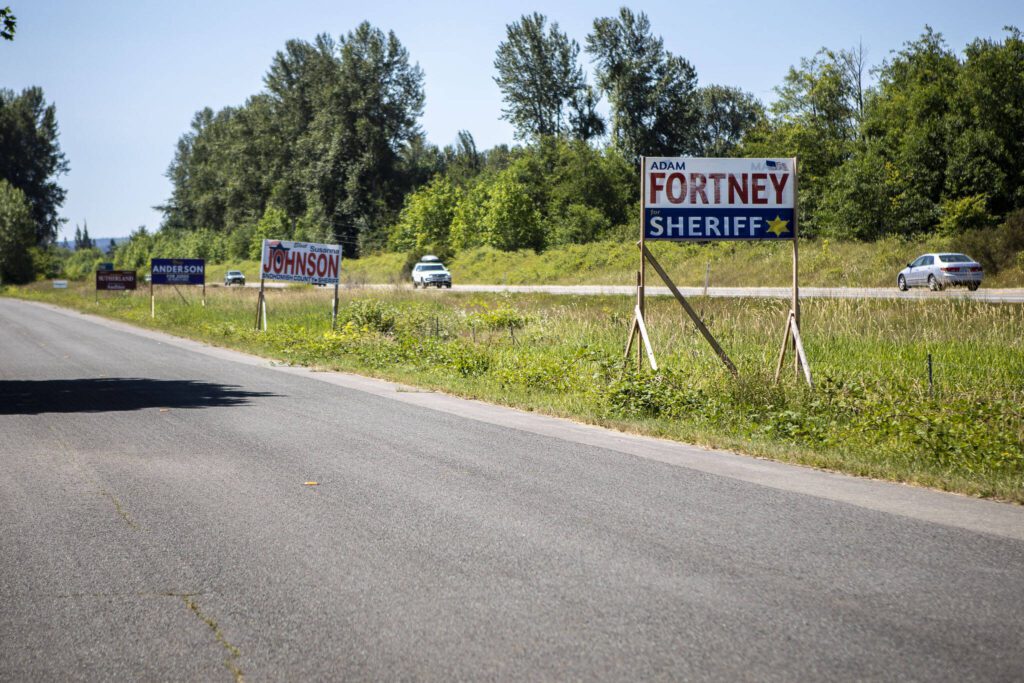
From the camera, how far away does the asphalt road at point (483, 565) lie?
4309mm

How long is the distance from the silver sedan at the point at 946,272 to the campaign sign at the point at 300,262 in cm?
2061

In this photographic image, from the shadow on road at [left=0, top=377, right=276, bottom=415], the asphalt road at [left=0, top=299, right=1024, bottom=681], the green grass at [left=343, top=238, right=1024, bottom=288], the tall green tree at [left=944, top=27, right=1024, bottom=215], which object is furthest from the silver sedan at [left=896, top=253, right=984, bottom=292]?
the asphalt road at [left=0, top=299, right=1024, bottom=681]

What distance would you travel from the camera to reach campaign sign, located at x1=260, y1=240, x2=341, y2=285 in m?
28.6

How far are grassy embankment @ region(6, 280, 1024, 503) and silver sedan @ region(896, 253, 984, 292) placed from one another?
29.5 feet

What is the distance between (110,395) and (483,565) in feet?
36.3

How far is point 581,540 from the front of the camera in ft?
20.4

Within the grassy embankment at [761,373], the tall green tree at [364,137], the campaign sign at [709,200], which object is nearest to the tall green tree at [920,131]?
the grassy embankment at [761,373]

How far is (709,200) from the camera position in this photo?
14016 mm

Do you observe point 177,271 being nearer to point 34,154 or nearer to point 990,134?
point 990,134

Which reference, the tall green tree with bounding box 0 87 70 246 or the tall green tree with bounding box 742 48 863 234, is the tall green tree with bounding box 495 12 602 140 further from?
the tall green tree with bounding box 0 87 70 246

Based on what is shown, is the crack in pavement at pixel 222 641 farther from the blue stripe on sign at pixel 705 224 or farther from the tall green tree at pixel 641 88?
the tall green tree at pixel 641 88

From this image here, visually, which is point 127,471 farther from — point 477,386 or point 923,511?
point 477,386

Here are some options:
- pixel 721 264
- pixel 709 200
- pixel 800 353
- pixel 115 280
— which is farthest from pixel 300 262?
pixel 115 280

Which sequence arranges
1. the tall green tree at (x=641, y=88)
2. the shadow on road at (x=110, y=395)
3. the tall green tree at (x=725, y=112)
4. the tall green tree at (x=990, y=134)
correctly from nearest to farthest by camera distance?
1. the shadow on road at (x=110, y=395)
2. the tall green tree at (x=990, y=134)
3. the tall green tree at (x=641, y=88)
4. the tall green tree at (x=725, y=112)
